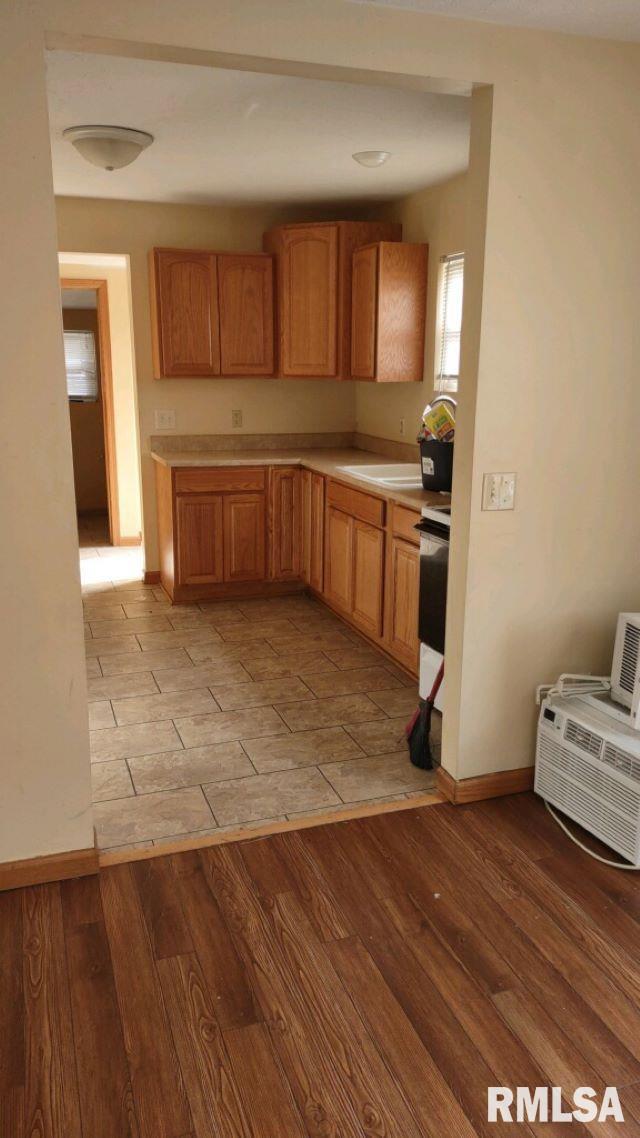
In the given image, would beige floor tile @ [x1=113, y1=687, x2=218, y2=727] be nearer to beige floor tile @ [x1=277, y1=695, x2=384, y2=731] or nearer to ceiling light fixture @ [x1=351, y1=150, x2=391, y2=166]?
beige floor tile @ [x1=277, y1=695, x2=384, y2=731]

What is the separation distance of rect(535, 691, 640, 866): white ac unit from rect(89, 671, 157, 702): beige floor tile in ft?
6.13

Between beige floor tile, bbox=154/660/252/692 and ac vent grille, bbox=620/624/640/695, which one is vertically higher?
ac vent grille, bbox=620/624/640/695

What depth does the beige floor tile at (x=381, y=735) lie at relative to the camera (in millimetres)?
3285

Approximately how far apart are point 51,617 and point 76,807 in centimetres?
56

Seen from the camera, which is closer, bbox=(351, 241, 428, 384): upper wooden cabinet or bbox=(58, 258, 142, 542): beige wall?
bbox=(351, 241, 428, 384): upper wooden cabinet

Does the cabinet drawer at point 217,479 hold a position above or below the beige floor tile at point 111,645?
above

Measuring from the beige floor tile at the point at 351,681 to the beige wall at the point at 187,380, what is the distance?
213 cm

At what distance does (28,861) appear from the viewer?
2387 millimetres

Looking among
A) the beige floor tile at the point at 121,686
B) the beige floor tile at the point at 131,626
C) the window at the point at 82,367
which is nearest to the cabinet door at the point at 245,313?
the beige floor tile at the point at 131,626

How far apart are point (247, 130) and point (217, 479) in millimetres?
2027

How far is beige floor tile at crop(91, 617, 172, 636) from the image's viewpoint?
15.6 feet

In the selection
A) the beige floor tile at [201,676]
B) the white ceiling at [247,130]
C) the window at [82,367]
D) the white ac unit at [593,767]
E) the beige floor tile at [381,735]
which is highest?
the white ceiling at [247,130]

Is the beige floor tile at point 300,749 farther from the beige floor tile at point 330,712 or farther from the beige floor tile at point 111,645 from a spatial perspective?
the beige floor tile at point 111,645

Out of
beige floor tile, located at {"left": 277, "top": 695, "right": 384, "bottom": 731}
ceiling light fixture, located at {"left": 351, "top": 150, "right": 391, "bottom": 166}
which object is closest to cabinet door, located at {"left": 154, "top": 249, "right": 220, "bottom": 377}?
ceiling light fixture, located at {"left": 351, "top": 150, "right": 391, "bottom": 166}
